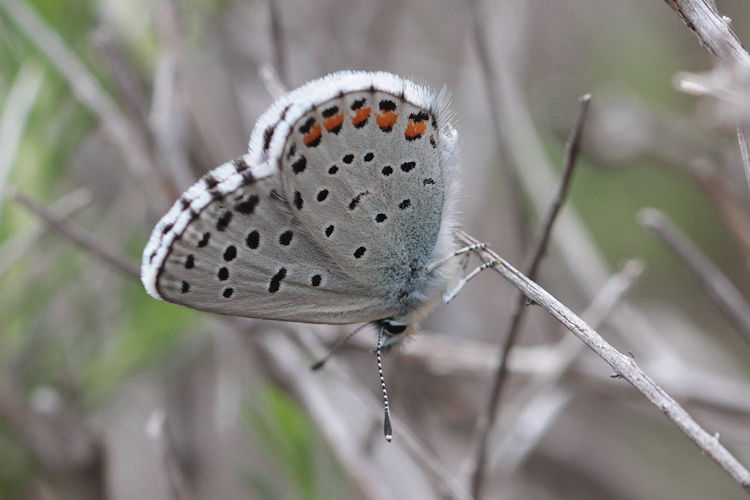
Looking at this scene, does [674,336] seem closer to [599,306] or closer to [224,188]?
[599,306]

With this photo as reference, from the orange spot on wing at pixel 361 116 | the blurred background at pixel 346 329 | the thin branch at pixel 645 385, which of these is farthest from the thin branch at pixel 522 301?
the orange spot on wing at pixel 361 116

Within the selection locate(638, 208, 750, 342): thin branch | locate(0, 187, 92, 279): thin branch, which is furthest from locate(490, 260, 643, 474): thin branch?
locate(0, 187, 92, 279): thin branch

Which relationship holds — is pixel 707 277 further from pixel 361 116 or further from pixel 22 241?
pixel 22 241

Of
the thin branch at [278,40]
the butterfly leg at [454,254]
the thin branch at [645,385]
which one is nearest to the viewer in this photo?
the thin branch at [645,385]

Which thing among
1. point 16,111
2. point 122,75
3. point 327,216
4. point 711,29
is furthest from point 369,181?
point 16,111

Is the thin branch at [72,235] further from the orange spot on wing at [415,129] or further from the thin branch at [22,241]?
the orange spot on wing at [415,129]

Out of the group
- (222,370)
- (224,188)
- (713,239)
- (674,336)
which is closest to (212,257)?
(224,188)
